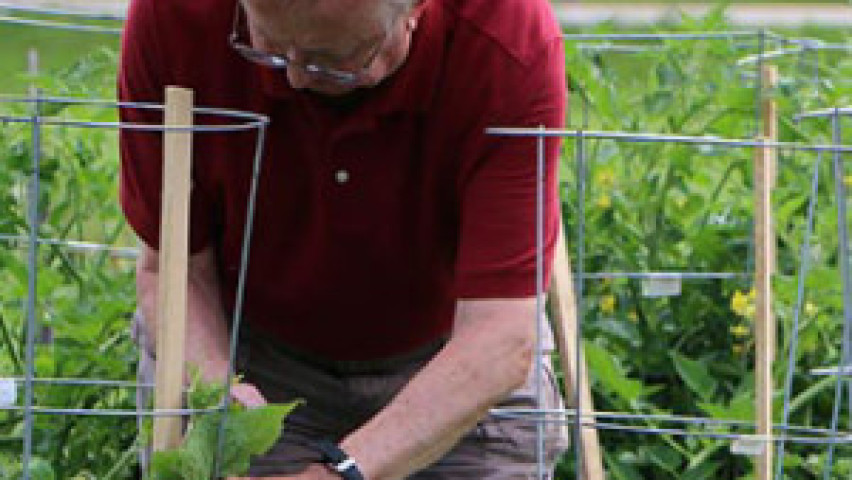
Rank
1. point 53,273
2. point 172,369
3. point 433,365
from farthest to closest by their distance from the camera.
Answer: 1. point 53,273
2. point 433,365
3. point 172,369

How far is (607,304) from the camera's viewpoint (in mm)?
3170

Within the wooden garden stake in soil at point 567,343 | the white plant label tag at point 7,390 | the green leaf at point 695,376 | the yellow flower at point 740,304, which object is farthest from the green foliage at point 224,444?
the yellow flower at point 740,304

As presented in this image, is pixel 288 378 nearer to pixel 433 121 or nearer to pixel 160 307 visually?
pixel 433 121

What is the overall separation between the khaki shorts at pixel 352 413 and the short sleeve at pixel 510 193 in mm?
337

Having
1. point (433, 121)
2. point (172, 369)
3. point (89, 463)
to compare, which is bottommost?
point (89, 463)

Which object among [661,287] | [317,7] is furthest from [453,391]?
[661,287]

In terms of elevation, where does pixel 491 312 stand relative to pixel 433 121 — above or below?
below

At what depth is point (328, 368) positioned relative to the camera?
8.46 feet

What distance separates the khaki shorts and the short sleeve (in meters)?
0.34

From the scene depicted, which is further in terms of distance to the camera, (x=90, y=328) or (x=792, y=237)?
(x=792, y=237)

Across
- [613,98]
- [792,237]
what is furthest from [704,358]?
[613,98]

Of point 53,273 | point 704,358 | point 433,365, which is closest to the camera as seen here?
point 433,365

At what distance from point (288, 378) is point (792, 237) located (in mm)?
1008

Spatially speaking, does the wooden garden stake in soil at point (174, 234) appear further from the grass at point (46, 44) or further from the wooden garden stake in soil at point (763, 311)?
the grass at point (46, 44)
